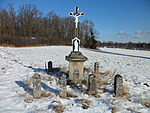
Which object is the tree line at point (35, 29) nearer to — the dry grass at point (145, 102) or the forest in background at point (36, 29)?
the forest in background at point (36, 29)

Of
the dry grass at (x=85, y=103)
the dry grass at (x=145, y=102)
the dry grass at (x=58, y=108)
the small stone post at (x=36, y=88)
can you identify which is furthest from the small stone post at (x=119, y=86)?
the small stone post at (x=36, y=88)

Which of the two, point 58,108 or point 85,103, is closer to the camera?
point 58,108

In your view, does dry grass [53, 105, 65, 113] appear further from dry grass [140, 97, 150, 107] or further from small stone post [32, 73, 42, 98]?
dry grass [140, 97, 150, 107]

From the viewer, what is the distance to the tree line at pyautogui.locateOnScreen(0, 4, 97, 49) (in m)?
35.1

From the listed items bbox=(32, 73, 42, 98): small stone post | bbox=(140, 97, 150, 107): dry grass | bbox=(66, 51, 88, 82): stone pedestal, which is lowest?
bbox=(140, 97, 150, 107): dry grass

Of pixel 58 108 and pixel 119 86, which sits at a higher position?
pixel 119 86

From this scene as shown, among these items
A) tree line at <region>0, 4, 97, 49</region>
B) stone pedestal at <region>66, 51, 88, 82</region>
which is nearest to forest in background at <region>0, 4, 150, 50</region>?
tree line at <region>0, 4, 97, 49</region>

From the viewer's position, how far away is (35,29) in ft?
148

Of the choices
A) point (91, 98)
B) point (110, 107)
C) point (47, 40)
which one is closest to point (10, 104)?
point (91, 98)

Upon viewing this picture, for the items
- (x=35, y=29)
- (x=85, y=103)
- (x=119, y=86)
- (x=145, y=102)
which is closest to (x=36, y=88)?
(x=85, y=103)

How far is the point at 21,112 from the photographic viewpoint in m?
3.03

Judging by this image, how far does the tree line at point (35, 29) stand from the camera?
3509 centimetres

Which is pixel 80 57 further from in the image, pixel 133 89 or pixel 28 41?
pixel 28 41

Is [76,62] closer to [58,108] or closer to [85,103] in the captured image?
[85,103]
